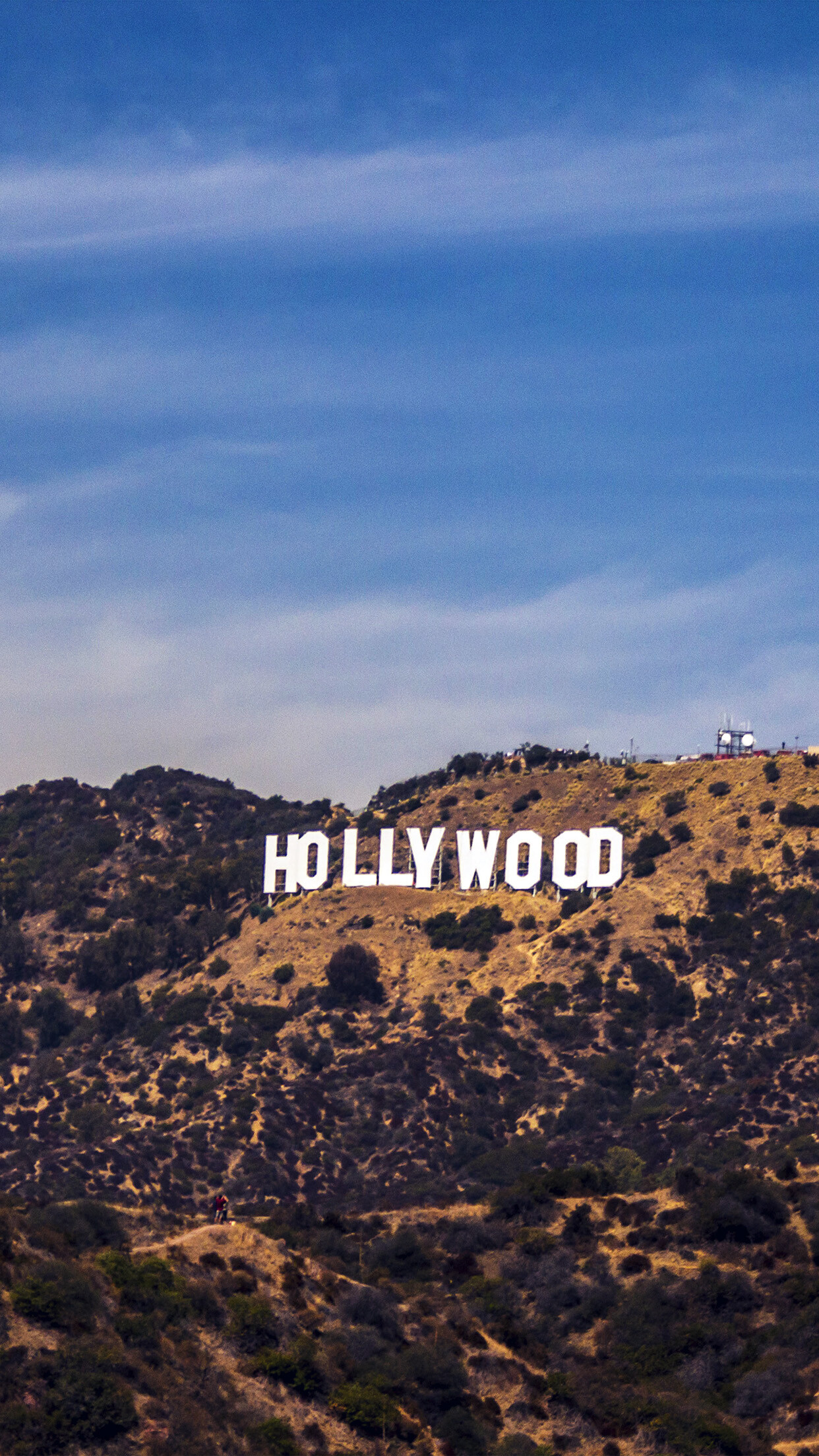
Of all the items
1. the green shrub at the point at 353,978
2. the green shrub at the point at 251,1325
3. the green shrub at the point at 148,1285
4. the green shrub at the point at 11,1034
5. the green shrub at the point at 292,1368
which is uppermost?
the green shrub at the point at 353,978

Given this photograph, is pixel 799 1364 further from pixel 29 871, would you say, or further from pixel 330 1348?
pixel 29 871

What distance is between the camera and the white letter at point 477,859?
132 metres

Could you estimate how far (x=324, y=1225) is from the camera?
74875 mm

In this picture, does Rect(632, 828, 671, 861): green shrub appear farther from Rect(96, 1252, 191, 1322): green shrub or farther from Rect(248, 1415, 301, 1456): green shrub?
Rect(248, 1415, 301, 1456): green shrub

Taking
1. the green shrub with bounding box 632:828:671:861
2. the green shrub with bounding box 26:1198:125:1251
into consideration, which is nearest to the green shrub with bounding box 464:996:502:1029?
the green shrub with bounding box 632:828:671:861

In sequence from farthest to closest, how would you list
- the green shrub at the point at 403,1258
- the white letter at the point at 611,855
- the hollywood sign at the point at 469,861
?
the hollywood sign at the point at 469,861 < the white letter at the point at 611,855 < the green shrub at the point at 403,1258

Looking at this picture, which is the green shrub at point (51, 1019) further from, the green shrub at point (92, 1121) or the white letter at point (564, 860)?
the white letter at point (564, 860)

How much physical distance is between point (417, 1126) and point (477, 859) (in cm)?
2314

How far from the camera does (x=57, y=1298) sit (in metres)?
54.1

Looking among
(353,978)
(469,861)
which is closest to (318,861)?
(469,861)

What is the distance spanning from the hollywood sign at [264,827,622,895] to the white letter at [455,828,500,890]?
4 cm

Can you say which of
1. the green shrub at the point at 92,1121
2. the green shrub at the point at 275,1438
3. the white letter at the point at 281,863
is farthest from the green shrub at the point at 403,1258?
the white letter at the point at 281,863

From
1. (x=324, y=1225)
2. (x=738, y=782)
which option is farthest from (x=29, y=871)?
(x=324, y=1225)

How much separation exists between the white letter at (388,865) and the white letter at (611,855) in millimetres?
13342
